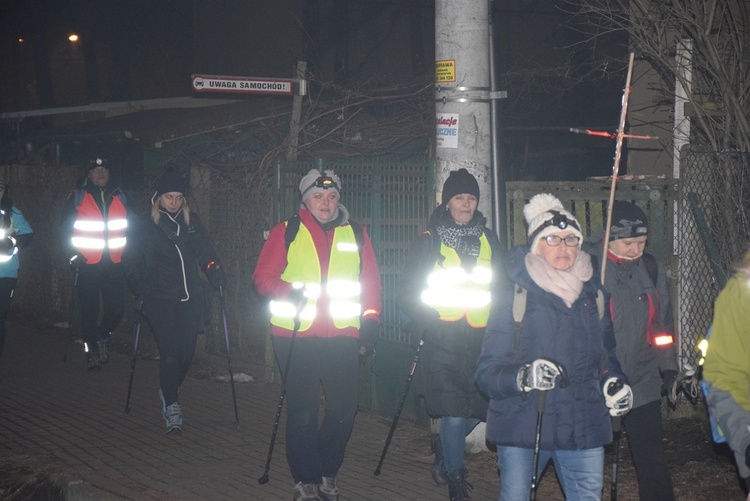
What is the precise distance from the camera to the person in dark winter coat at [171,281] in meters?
8.55

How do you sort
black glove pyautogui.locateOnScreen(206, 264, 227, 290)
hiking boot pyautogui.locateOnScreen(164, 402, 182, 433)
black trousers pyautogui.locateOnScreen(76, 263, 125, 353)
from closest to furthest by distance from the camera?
hiking boot pyautogui.locateOnScreen(164, 402, 182, 433) < black glove pyautogui.locateOnScreen(206, 264, 227, 290) < black trousers pyautogui.locateOnScreen(76, 263, 125, 353)

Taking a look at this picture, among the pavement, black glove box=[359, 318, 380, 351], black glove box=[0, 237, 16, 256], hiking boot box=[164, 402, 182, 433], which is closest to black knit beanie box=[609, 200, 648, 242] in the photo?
black glove box=[359, 318, 380, 351]

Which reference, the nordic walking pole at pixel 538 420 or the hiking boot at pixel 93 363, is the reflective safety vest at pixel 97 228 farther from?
the nordic walking pole at pixel 538 420

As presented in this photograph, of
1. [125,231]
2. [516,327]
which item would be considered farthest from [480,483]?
[125,231]

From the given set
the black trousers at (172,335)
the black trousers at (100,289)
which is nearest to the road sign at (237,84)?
the black trousers at (172,335)

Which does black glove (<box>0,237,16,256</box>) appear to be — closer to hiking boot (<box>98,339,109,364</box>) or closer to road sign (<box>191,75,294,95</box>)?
hiking boot (<box>98,339,109,364</box>)

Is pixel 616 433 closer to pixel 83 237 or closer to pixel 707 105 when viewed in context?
pixel 707 105

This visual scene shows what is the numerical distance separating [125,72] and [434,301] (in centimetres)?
2532

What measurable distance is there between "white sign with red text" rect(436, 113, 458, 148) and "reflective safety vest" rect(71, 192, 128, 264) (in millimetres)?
4453

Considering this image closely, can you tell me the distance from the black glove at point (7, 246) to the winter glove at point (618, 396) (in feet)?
22.5

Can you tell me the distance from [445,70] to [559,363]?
3537 mm

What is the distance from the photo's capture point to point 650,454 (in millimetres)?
5957

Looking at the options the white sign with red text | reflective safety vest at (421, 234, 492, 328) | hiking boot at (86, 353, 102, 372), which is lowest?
hiking boot at (86, 353, 102, 372)

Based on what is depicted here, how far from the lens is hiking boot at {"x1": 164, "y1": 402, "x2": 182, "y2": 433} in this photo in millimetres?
8492
